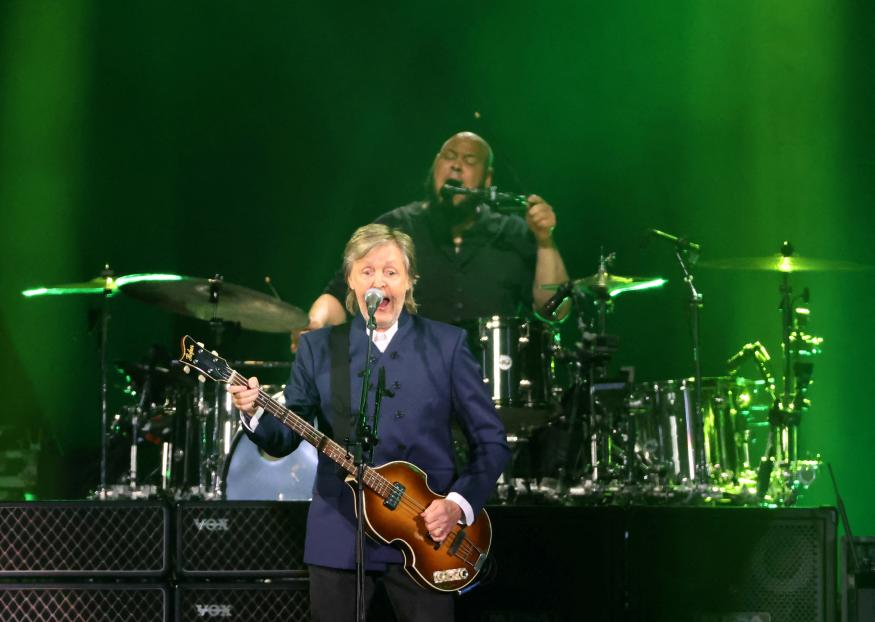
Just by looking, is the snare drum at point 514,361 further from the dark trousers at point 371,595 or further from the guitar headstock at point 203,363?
the guitar headstock at point 203,363

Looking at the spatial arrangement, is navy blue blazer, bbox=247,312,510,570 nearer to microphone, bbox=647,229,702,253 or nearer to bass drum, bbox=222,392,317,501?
bass drum, bbox=222,392,317,501

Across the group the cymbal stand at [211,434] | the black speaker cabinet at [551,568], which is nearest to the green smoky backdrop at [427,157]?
the cymbal stand at [211,434]

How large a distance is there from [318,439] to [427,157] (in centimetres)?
568

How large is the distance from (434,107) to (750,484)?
12.7 ft

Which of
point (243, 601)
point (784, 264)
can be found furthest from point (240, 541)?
point (784, 264)

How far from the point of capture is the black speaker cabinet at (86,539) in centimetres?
497

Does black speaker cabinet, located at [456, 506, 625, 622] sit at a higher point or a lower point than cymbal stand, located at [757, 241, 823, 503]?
lower

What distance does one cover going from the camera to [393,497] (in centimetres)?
377

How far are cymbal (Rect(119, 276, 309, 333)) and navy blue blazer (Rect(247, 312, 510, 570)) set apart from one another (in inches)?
Result: 110

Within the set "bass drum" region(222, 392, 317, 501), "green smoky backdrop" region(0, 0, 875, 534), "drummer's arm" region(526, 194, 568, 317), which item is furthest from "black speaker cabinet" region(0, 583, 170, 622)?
"green smoky backdrop" region(0, 0, 875, 534)

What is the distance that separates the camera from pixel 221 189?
9117mm

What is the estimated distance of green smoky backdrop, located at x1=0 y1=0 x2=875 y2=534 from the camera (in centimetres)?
840

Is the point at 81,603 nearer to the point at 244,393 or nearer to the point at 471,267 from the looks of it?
the point at 244,393

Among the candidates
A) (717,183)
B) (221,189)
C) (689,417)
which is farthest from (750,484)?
(221,189)
